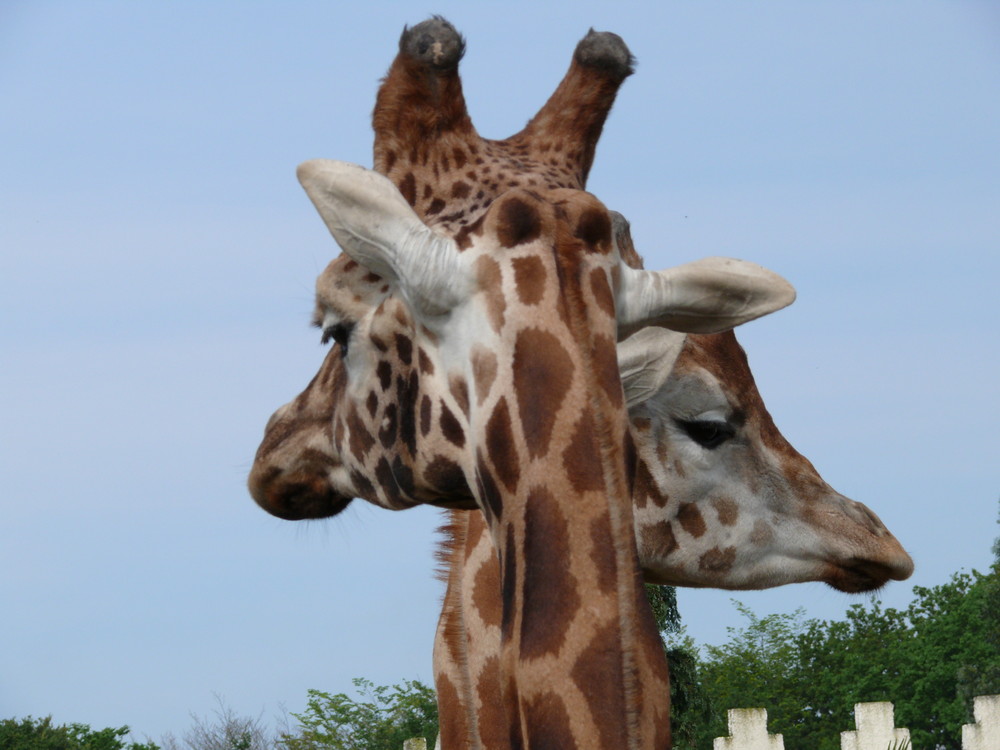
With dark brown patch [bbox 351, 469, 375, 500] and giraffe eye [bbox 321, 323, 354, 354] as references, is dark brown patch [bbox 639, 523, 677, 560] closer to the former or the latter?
dark brown patch [bbox 351, 469, 375, 500]

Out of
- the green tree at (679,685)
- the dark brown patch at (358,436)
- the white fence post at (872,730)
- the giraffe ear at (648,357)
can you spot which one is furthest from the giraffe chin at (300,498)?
the white fence post at (872,730)

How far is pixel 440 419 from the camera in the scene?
388 cm

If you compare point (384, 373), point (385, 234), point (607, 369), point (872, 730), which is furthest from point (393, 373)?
point (872, 730)

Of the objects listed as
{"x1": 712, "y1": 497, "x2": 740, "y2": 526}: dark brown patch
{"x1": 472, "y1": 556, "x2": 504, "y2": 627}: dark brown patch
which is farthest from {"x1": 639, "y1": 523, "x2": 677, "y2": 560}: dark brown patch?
{"x1": 472, "y1": 556, "x2": 504, "y2": 627}: dark brown patch

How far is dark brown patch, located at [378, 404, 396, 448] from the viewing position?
165 inches

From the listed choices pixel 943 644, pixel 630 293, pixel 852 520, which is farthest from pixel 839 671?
pixel 630 293

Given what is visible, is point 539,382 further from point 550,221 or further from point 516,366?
point 550,221

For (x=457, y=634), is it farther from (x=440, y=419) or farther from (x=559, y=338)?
(x=559, y=338)

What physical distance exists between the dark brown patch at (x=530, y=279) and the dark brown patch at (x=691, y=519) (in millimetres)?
2319

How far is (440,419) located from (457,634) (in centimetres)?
178

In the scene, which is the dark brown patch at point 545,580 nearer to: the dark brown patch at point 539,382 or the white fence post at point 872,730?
the dark brown patch at point 539,382

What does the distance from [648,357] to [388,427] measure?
3.75 feet

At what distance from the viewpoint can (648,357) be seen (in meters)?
4.95

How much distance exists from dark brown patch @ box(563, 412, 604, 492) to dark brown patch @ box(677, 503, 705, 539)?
7.64 feet
